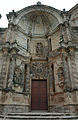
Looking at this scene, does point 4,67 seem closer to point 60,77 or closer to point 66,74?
point 60,77

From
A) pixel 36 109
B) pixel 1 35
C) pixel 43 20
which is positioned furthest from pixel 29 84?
pixel 43 20

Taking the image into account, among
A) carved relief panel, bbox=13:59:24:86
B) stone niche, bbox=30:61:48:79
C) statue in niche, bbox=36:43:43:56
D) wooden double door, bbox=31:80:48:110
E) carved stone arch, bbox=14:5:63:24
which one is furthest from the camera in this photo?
carved stone arch, bbox=14:5:63:24

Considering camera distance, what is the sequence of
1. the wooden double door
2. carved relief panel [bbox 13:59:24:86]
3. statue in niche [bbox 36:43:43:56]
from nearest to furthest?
1. carved relief panel [bbox 13:59:24:86]
2. the wooden double door
3. statue in niche [bbox 36:43:43:56]

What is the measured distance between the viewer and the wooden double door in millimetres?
7645

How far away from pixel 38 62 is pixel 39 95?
2.65 meters

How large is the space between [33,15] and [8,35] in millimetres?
4117

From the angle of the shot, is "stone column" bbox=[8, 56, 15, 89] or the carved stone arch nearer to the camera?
"stone column" bbox=[8, 56, 15, 89]

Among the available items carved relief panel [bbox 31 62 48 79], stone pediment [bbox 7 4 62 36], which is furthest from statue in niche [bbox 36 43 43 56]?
stone pediment [bbox 7 4 62 36]

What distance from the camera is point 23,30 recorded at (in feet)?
33.4

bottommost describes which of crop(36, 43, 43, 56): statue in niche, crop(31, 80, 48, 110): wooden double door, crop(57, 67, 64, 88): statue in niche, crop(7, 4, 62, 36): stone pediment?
crop(31, 80, 48, 110): wooden double door

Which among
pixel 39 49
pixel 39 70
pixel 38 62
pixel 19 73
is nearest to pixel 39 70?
pixel 39 70

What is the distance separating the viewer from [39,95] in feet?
26.2

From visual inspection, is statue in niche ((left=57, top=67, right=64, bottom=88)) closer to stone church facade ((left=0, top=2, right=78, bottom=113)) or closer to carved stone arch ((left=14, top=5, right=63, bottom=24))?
stone church facade ((left=0, top=2, right=78, bottom=113))

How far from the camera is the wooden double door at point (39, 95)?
25.1 feet
